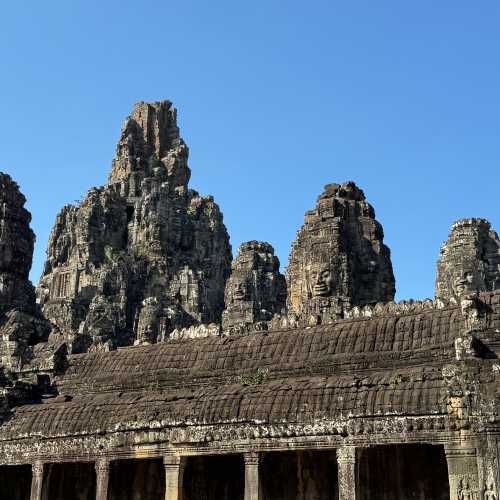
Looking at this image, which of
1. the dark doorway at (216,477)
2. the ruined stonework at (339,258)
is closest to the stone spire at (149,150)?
the ruined stonework at (339,258)

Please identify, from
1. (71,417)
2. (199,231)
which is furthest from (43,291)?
(71,417)

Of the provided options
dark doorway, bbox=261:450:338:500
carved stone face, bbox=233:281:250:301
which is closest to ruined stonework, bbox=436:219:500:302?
carved stone face, bbox=233:281:250:301

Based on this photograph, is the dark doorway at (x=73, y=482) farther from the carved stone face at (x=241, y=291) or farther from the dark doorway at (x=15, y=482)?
the carved stone face at (x=241, y=291)

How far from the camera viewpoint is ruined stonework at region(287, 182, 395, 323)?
1422 inches

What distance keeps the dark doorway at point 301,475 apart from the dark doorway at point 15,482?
8140mm

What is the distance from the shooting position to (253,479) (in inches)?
658

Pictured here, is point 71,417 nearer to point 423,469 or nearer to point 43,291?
point 423,469

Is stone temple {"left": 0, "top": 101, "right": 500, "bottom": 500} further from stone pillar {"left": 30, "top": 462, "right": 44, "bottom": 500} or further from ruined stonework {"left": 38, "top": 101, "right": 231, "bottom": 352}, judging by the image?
ruined stonework {"left": 38, "top": 101, "right": 231, "bottom": 352}

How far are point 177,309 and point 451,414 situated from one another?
4754cm

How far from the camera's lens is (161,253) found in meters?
80.9

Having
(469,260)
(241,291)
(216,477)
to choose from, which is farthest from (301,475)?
(241,291)

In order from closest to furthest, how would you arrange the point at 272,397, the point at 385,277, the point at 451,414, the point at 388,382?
the point at 451,414, the point at 388,382, the point at 272,397, the point at 385,277

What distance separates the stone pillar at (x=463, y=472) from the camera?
46.9 ft

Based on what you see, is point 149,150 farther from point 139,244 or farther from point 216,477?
point 216,477
